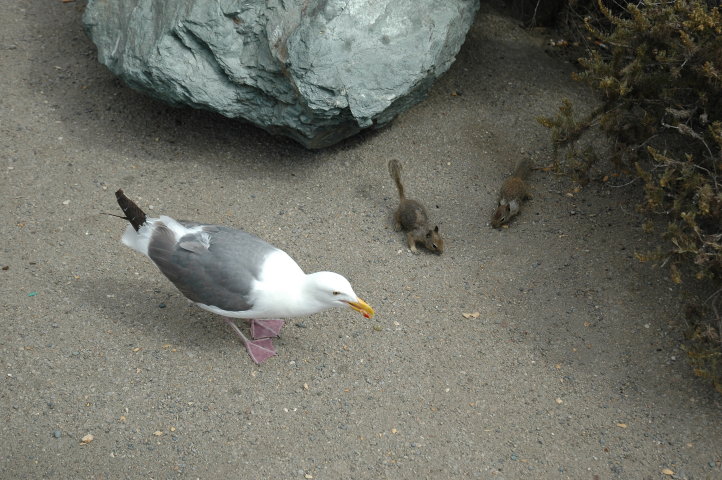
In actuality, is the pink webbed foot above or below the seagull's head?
below

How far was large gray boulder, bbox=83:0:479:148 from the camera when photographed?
624 centimetres

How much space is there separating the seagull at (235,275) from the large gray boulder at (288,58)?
167 centimetres

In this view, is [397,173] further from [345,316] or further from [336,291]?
[336,291]

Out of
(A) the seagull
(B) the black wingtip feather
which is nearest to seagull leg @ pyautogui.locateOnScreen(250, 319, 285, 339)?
(A) the seagull

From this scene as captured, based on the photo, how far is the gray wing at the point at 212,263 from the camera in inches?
190

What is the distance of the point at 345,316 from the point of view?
5.48 m

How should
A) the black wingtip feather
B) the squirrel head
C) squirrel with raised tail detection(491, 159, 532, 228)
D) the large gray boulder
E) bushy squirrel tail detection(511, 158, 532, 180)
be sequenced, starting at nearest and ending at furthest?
the black wingtip feather, the squirrel head, squirrel with raised tail detection(491, 159, 532, 228), the large gray boulder, bushy squirrel tail detection(511, 158, 532, 180)

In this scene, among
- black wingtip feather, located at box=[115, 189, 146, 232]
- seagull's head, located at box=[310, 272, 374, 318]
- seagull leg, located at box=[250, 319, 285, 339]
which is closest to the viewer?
seagull's head, located at box=[310, 272, 374, 318]

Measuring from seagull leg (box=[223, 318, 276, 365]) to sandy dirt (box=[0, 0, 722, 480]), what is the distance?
7cm

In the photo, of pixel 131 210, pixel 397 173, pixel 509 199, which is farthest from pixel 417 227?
pixel 131 210

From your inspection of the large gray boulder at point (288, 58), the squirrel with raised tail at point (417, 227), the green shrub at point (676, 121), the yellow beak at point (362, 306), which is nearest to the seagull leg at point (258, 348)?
the yellow beak at point (362, 306)

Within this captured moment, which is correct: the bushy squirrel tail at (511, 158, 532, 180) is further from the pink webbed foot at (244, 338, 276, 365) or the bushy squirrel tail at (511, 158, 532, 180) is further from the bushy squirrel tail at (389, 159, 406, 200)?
the pink webbed foot at (244, 338, 276, 365)

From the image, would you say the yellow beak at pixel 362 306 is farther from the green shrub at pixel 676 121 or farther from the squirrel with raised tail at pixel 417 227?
the green shrub at pixel 676 121

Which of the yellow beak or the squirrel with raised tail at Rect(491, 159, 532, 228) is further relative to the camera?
the squirrel with raised tail at Rect(491, 159, 532, 228)
